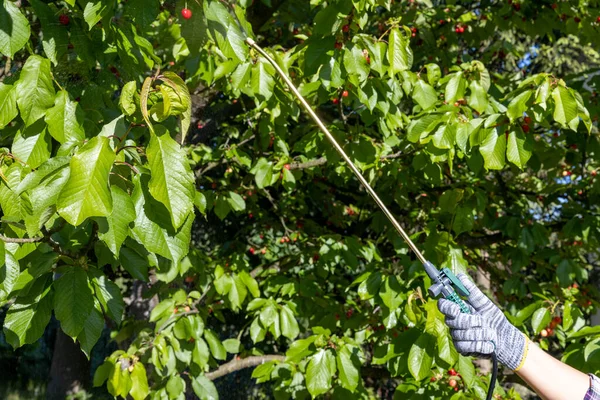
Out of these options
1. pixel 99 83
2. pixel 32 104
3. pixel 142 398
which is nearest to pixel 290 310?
pixel 142 398

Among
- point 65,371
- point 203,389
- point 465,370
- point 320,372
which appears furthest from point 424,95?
point 65,371

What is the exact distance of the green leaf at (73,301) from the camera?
132 cm

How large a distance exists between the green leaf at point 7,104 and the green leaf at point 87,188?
21.2 inches

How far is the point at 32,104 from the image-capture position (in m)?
1.47

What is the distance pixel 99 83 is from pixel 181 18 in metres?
0.80

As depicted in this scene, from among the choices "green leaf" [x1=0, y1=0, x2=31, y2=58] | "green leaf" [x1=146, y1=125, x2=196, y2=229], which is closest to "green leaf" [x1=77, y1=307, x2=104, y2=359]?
"green leaf" [x1=146, y1=125, x2=196, y2=229]

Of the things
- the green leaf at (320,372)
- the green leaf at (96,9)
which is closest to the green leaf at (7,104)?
the green leaf at (96,9)

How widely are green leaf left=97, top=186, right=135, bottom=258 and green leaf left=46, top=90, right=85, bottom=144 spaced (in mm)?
414

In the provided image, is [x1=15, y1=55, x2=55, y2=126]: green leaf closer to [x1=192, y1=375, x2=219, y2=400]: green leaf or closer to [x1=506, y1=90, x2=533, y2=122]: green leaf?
[x1=506, y1=90, x2=533, y2=122]: green leaf

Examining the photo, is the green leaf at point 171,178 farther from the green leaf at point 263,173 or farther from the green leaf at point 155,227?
the green leaf at point 263,173

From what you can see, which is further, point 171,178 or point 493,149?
point 493,149

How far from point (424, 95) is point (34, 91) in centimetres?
157

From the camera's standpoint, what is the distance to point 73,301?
133cm

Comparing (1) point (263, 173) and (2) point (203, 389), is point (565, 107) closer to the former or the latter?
(1) point (263, 173)
